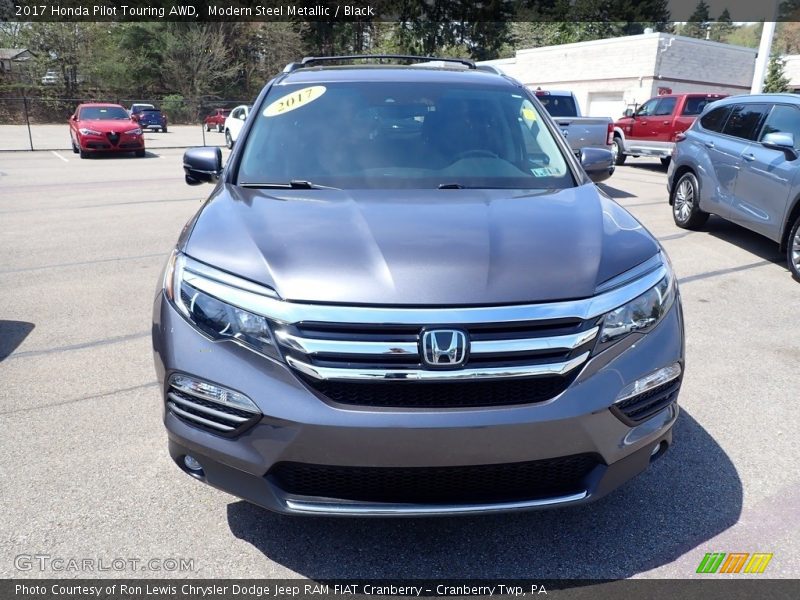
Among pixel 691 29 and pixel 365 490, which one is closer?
pixel 365 490

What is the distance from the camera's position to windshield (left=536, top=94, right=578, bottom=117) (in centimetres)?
1411

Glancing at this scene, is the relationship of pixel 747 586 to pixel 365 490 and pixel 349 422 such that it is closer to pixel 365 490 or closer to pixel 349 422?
pixel 365 490

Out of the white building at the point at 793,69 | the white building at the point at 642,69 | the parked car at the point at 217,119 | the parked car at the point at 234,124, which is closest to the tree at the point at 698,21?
the white building at the point at 793,69

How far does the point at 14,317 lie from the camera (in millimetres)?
5285

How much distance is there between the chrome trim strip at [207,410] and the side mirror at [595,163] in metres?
2.66

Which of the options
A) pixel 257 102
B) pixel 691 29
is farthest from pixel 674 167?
pixel 691 29

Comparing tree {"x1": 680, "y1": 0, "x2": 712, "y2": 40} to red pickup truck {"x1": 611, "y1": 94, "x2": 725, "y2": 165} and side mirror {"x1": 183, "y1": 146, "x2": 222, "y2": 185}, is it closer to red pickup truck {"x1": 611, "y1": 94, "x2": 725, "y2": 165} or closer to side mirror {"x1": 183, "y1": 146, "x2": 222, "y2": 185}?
red pickup truck {"x1": 611, "y1": 94, "x2": 725, "y2": 165}

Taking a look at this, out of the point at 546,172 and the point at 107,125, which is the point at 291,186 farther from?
the point at 107,125

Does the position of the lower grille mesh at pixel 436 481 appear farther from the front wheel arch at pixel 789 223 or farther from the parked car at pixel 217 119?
the parked car at pixel 217 119

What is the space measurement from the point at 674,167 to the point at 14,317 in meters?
8.35

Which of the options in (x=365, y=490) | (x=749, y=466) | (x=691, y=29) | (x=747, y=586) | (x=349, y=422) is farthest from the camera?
(x=691, y=29)

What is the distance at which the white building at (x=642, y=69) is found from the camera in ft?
101

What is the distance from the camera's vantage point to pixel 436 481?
219cm

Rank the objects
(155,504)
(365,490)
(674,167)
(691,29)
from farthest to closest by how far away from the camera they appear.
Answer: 1. (691,29)
2. (674,167)
3. (155,504)
4. (365,490)
